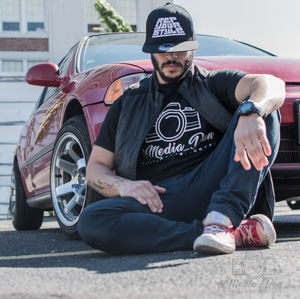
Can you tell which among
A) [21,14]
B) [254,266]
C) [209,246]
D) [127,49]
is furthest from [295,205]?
[21,14]

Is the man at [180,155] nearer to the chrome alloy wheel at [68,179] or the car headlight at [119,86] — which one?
the car headlight at [119,86]

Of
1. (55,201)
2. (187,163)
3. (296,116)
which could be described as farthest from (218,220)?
(55,201)

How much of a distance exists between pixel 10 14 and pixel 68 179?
939 inches

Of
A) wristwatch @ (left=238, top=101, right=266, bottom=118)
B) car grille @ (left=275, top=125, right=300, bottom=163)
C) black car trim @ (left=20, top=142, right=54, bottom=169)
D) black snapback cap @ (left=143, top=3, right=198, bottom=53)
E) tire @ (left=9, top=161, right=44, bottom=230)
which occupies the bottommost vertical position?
tire @ (left=9, top=161, right=44, bottom=230)

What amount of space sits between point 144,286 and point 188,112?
1.36 m

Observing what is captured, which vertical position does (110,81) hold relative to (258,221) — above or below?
above

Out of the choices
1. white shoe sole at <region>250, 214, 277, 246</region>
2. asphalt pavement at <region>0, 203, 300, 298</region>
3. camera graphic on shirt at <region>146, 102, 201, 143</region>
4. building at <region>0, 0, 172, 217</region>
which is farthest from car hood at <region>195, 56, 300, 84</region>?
building at <region>0, 0, 172, 217</region>

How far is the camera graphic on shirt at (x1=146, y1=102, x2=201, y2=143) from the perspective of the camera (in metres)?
3.16

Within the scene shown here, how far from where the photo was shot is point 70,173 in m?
4.28

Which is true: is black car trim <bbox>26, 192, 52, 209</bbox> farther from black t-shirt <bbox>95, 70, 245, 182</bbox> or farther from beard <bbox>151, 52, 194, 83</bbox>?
beard <bbox>151, 52, 194, 83</bbox>

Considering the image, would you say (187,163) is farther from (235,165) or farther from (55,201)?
(55,201)

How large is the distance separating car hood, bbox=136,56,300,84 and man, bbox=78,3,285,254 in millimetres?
473

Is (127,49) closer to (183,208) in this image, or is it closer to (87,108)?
(87,108)

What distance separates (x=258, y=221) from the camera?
295 cm
